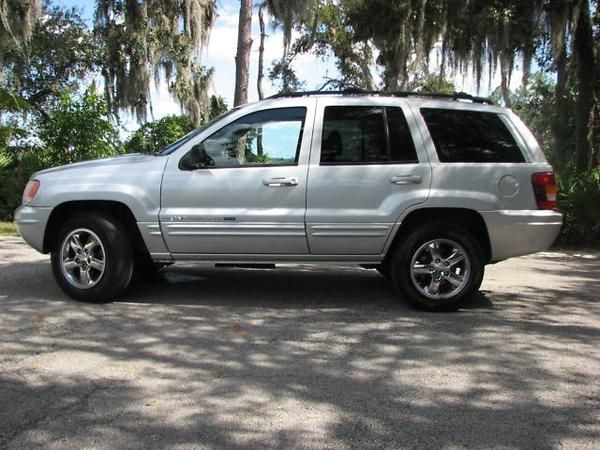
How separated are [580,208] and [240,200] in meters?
7.89

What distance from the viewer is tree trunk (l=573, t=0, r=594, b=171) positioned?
13845 mm

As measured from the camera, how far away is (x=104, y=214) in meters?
6.04

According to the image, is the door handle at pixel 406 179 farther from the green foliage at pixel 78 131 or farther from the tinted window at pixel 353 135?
the green foliage at pixel 78 131

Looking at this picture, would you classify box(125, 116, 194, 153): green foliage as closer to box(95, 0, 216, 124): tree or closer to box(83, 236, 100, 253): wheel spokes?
box(95, 0, 216, 124): tree

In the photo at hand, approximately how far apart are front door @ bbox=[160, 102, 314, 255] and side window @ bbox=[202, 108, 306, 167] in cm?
1

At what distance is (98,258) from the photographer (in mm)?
6043

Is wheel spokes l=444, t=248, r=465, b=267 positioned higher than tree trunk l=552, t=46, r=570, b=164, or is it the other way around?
tree trunk l=552, t=46, r=570, b=164

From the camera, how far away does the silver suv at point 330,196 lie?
18.9 feet

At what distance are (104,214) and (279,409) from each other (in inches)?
125

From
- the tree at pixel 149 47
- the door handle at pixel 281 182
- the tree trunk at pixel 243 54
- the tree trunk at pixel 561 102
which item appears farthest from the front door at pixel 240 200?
the tree at pixel 149 47

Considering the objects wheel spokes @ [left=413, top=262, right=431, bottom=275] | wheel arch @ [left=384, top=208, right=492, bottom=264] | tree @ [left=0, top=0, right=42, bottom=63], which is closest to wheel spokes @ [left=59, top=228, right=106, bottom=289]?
wheel arch @ [left=384, top=208, right=492, bottom=264]

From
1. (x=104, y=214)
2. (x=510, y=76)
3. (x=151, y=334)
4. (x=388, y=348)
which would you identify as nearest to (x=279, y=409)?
(x=388, y=348)

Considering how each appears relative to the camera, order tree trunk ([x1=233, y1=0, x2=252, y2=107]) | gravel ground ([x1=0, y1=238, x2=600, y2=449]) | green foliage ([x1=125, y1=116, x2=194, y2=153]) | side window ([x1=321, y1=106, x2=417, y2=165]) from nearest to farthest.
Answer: gravel ground ([x1=0, y1=238, x2=600, y2=449]) < side window ([x1=321, y1=106, x2=417, y2=165]) < tree trunk ([x1=233, y1=0, x2=252, y2=107]) < green foliage ([x1=125, y1=116, x2=194, y2=153])

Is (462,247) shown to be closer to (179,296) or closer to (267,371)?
(267,371)
